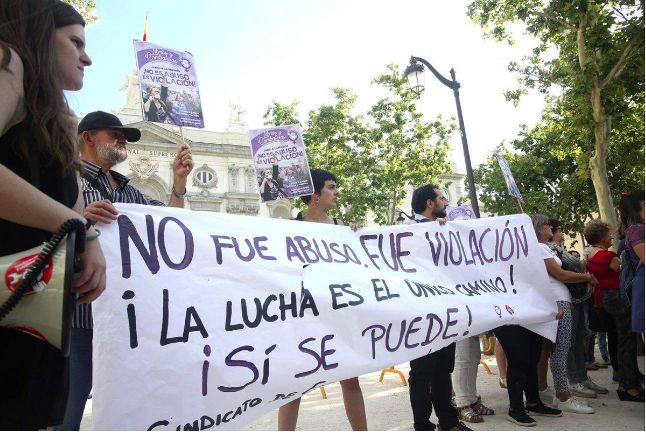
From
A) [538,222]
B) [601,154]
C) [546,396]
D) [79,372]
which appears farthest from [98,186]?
[601,154]

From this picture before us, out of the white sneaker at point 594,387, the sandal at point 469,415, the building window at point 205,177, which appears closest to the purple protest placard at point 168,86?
the sandal at point 469,415

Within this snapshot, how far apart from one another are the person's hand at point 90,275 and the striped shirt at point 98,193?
3.46 ft

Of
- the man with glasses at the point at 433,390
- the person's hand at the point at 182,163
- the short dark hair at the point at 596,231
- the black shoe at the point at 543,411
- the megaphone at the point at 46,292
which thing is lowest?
the black shoe at the point at 543,411

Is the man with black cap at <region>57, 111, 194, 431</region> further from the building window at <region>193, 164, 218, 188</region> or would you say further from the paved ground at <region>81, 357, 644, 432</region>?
the building window at <region>193, 164, 218, 188</region>

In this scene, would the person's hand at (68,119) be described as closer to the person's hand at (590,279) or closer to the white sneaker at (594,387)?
the person's hand at (590,279)

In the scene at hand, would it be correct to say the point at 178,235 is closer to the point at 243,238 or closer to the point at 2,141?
the point at 243,238

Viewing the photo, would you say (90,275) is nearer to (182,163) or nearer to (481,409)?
(182,163)

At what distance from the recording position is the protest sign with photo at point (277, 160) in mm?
4629

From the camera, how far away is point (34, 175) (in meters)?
1.48

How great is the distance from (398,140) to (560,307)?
21336mm

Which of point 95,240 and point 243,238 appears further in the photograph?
point 243,238

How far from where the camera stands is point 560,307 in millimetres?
4695

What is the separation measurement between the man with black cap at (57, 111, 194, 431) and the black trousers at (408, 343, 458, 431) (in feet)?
6.92

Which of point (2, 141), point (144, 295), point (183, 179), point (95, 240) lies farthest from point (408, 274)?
point (2, 141)
